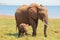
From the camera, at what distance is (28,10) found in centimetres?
1465

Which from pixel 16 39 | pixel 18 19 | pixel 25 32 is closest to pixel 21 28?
pixel 25 32

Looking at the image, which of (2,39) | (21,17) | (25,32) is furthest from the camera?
(21,17)

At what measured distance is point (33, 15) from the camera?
46.7ft

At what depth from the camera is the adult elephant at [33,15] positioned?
→ 13.9 meters

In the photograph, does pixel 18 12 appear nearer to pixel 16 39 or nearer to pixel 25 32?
pixel 25 32

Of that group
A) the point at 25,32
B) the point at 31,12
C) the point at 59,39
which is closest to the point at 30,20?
the point at 31,12

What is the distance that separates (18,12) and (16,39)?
3392 millimetres

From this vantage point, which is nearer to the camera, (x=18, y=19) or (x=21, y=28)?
(x=21, y=28)

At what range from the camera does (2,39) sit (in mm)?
12219

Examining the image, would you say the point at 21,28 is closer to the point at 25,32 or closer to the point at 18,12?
the point at 25,32

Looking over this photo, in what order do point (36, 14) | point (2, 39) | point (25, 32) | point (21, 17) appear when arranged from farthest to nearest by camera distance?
point (21, 17) → point (36, 14) → point (25, 32) → point (2, 39)

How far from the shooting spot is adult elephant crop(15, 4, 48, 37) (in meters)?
13.9

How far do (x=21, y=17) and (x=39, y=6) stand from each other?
1442mm

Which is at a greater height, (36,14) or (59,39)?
(36,14)
